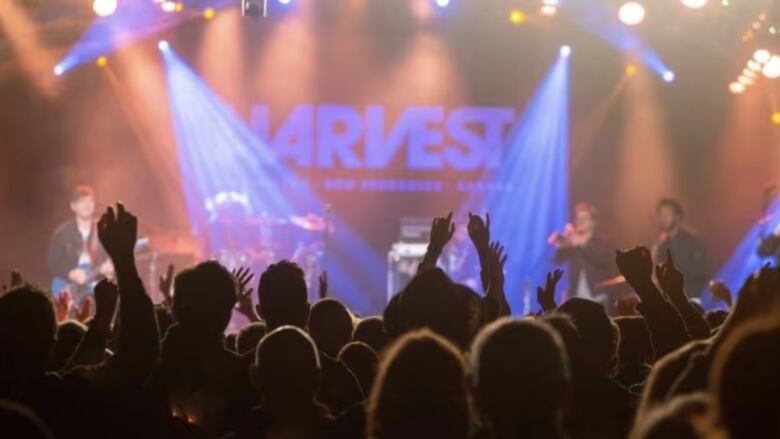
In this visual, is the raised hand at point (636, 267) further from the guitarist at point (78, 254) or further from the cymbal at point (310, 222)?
the guitarist at point (78, 254)

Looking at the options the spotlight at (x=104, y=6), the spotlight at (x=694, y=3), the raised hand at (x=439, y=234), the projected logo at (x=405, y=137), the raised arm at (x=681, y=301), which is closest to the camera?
the raised arm at (x=681, y=301)

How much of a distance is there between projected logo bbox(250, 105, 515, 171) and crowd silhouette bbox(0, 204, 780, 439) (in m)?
10.4

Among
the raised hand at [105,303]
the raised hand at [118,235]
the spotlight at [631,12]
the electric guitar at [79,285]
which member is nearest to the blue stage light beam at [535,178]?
the spotlight at [631,12]

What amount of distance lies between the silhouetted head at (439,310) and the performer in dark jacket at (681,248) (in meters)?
11.7

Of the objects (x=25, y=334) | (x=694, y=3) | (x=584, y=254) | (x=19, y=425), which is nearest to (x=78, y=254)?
(x=584, y=254)

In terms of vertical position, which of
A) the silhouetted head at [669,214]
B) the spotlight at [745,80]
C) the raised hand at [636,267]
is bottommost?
the raised hand at [636,267]

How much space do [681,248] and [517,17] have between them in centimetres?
443

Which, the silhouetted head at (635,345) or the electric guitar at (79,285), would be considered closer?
the silhouetted head at (635,345)

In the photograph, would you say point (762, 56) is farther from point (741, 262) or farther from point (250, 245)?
point (250, 245)

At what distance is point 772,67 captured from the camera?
1422cm

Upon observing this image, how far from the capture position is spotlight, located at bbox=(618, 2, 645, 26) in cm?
1410

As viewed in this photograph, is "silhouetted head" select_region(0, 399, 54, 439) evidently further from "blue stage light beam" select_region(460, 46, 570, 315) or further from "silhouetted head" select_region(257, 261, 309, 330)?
"blue stage light beam" select_region(460, 46, 570, 315)

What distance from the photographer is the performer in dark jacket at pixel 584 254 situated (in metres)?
14.6

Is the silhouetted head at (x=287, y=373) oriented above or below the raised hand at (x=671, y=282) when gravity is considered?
below
